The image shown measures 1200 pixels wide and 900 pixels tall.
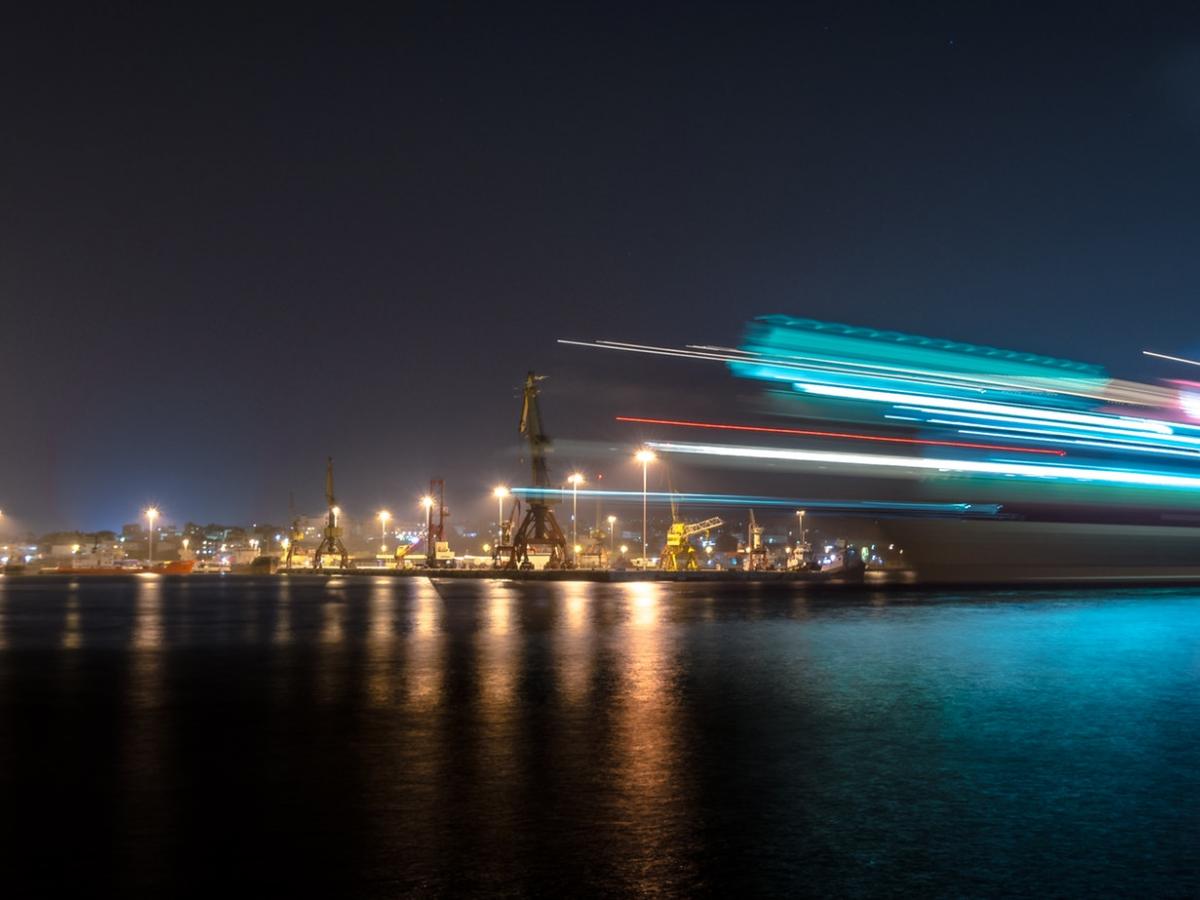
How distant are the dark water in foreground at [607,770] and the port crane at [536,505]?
64718 mm

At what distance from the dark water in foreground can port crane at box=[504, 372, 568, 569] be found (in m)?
64.7

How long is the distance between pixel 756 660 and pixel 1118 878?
8644 mm

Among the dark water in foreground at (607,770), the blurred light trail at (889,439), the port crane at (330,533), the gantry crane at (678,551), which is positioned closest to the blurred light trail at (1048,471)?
the blurred light trail at (889,439)

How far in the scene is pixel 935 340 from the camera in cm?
4225

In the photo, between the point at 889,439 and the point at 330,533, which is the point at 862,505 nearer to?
the point at 889,439

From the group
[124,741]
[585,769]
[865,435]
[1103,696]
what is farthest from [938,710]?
[865,435]

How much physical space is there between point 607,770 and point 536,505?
74.2m

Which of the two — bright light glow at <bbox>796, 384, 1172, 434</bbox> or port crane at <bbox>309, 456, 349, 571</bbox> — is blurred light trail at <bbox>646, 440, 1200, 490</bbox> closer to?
bright light glow at <bbox>796, 384, 1172, 434</bbox>

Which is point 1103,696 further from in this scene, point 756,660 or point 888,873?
point 888,873

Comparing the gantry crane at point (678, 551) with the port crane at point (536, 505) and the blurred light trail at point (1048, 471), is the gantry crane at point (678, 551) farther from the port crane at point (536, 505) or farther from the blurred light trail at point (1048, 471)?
the blurred light trail at point (1048, 471)

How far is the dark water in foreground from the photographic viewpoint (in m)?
4.47

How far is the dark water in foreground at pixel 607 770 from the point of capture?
176 inches

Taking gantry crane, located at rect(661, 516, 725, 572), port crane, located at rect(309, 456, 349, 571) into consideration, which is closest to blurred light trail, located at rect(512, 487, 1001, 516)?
gantry crane, located at rect(661, 516, 725, 572)

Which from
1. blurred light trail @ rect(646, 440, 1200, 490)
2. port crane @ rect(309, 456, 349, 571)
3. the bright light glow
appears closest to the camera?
blurred light trail @ rect(646, 440, 1200, 490)
